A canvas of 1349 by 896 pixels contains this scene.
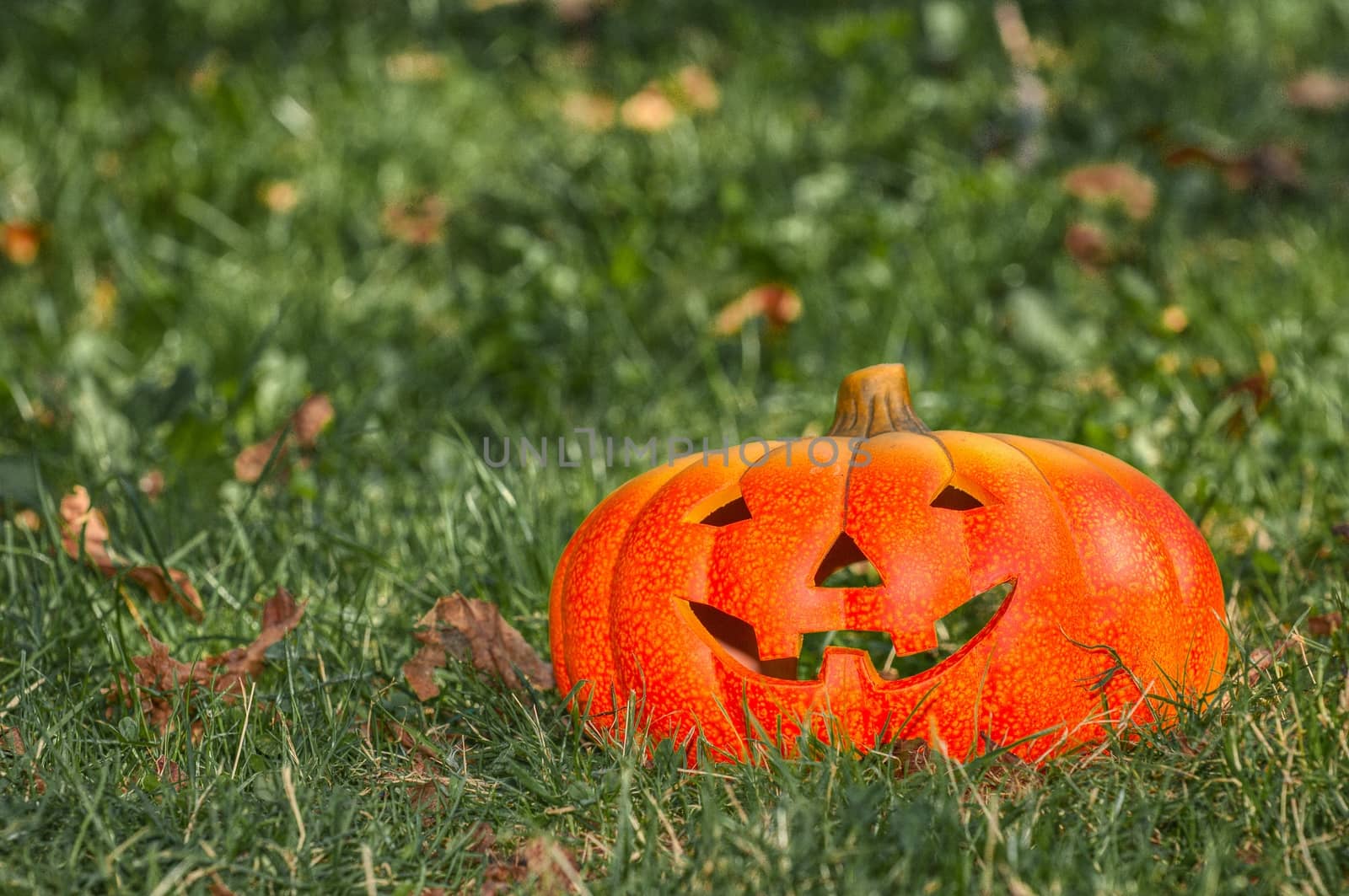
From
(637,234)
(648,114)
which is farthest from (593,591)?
(648,114)

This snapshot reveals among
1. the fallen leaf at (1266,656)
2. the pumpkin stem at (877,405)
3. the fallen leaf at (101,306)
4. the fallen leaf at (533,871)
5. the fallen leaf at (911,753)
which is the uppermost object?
the pumpkin stem at (877,405)

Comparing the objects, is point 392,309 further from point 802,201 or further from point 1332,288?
point 1332,288

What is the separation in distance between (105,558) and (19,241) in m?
2.49

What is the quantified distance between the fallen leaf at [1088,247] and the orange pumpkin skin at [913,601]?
2.52 metres

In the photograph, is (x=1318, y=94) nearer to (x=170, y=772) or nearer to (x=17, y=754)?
(x=170, y=772)

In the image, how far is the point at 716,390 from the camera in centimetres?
391

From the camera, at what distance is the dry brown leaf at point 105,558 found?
2.56 metres

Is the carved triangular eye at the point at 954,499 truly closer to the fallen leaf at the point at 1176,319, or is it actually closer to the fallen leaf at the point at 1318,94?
the fallen leaf at the point at 1176,319

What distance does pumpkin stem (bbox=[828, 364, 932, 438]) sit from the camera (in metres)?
2.25

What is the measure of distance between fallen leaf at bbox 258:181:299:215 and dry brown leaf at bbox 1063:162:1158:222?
2.83 meters

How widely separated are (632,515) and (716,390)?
1.75 m

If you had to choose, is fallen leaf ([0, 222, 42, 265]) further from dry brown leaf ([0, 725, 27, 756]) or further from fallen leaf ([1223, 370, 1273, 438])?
fallen leaf ([1223, 370, 1273, 438])

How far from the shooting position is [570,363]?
4066 mm

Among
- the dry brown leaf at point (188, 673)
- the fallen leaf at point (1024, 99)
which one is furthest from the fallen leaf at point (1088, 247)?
the dry brown leaf at point (188, 673)
